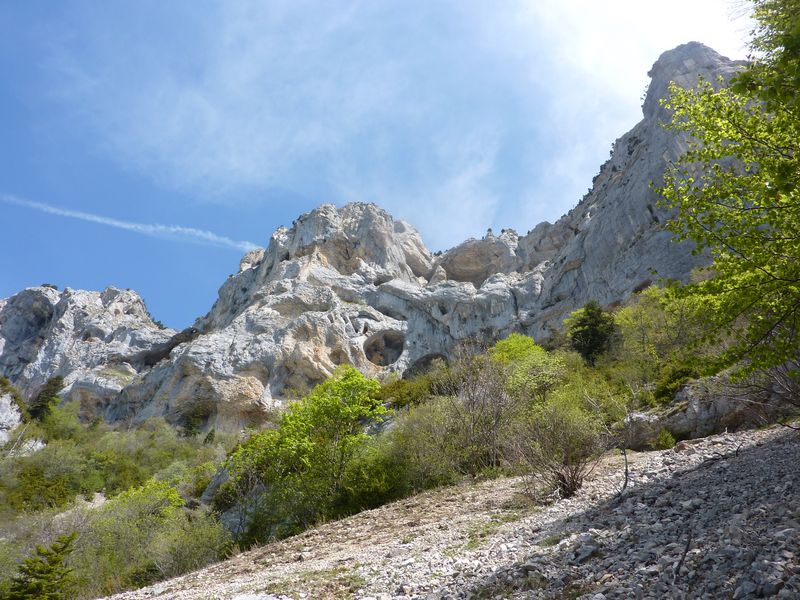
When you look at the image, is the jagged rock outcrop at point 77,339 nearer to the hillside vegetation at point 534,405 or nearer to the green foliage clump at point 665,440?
the hillside vegetation at point 534,405

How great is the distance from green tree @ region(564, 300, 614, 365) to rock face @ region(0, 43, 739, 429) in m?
5.25

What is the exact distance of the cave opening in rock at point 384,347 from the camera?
60.2 m

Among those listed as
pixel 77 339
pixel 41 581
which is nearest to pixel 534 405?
pixel 41 581

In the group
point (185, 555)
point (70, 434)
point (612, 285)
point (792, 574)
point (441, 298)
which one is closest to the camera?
point (792, 574)

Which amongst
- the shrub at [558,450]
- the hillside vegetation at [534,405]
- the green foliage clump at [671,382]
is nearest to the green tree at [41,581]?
the hillside vegetation at [534,405]

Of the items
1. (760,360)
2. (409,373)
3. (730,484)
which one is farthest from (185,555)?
(409,373)

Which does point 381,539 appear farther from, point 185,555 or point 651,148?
point 651,148

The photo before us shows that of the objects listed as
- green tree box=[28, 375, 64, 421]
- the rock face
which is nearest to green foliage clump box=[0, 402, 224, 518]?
green tree box=[28, 375, 64, 421]

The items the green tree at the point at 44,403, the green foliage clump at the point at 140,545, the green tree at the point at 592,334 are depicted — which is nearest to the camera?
the green foliage clump at the point at 140,545

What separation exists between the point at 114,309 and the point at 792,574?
10085cm

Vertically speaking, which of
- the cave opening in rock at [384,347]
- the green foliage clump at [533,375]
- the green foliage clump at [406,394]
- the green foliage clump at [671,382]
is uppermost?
the cave opening in rock at [384,347]

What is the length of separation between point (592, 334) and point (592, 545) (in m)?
29.0

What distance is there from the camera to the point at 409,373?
54000 millimetres

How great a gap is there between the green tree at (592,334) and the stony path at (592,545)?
859 inches
